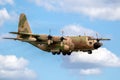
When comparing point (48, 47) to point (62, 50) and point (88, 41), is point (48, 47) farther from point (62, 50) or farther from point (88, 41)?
point (88, 41)

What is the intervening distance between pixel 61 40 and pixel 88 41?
669cm

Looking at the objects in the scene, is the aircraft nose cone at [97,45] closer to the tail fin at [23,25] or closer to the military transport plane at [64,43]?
the military transport plane at [64,43]

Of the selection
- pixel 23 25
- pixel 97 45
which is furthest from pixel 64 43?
pixel 23 25

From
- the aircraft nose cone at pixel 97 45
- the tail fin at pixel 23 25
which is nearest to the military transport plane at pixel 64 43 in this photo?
the aircraft nose cone at pixel 97 45

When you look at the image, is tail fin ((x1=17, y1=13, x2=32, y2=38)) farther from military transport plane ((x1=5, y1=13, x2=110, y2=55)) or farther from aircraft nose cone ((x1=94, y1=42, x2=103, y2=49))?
aircraft nose cone ((x1=94, y1=42, x2=103, y2=49))

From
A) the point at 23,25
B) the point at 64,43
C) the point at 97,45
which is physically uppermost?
the point at 23,25

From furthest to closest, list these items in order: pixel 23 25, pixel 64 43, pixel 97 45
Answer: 1. pixel 23 25
2. pixel 64 43
3. pixel 97 45

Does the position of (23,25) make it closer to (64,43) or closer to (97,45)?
(64,43)

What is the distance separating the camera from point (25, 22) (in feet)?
336

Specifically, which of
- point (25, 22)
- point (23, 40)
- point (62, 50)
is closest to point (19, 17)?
point (25, 22)

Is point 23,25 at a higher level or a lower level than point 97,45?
higher

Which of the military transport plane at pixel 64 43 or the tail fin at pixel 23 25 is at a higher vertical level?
the tail fin at pixel 23 25

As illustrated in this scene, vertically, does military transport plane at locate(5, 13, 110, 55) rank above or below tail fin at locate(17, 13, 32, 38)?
below

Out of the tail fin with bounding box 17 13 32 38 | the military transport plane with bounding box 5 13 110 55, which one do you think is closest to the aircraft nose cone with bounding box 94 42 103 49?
the military transport plane with bounding box 5 13 110 55
